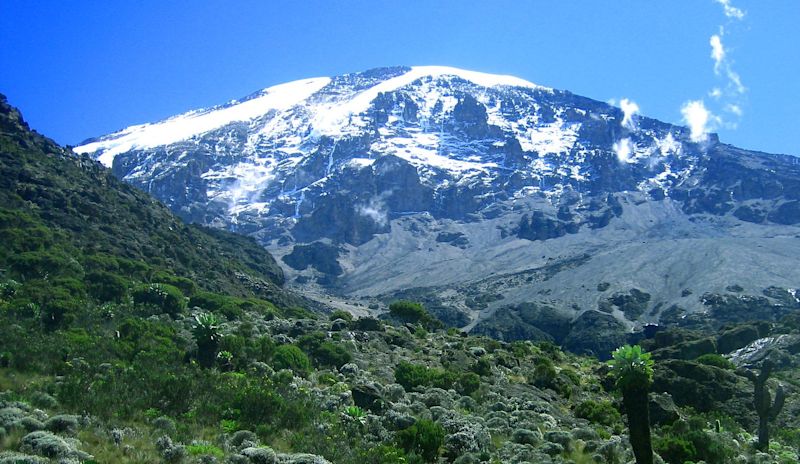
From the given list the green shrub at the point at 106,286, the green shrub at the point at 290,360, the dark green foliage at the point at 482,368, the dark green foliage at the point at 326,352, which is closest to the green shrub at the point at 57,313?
the green shrub at the point at 106,286

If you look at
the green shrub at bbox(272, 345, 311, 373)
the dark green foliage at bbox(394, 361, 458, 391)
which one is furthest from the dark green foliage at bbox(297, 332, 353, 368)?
the dark green foliage at bbox(394, 361, 458, 391)

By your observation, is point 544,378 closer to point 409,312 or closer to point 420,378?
point 420,378

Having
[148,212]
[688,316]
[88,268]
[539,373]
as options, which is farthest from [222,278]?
[688,316]

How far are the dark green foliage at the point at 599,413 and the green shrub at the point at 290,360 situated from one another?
13467 millimetres

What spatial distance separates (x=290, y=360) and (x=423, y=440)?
13.9 m

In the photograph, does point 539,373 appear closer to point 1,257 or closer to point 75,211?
point 1,257

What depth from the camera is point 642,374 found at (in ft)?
71.3

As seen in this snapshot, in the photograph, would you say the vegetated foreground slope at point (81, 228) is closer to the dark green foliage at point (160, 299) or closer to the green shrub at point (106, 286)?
the green shrub at point (106, 286)

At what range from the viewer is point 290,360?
32.3 metres

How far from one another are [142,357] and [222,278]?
6329 cm

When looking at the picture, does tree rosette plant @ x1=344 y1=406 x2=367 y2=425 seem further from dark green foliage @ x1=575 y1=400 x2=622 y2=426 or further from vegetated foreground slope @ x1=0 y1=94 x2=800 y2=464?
dark green foliage @ x1=575 y1=400 x2=622 y2=426

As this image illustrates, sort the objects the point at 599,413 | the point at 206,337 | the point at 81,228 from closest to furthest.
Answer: the point at 206,337, the point at 599,413, the point at 81,228

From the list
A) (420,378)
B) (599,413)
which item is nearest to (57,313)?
(420,378)

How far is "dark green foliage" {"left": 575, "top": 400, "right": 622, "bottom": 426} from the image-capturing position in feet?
102
